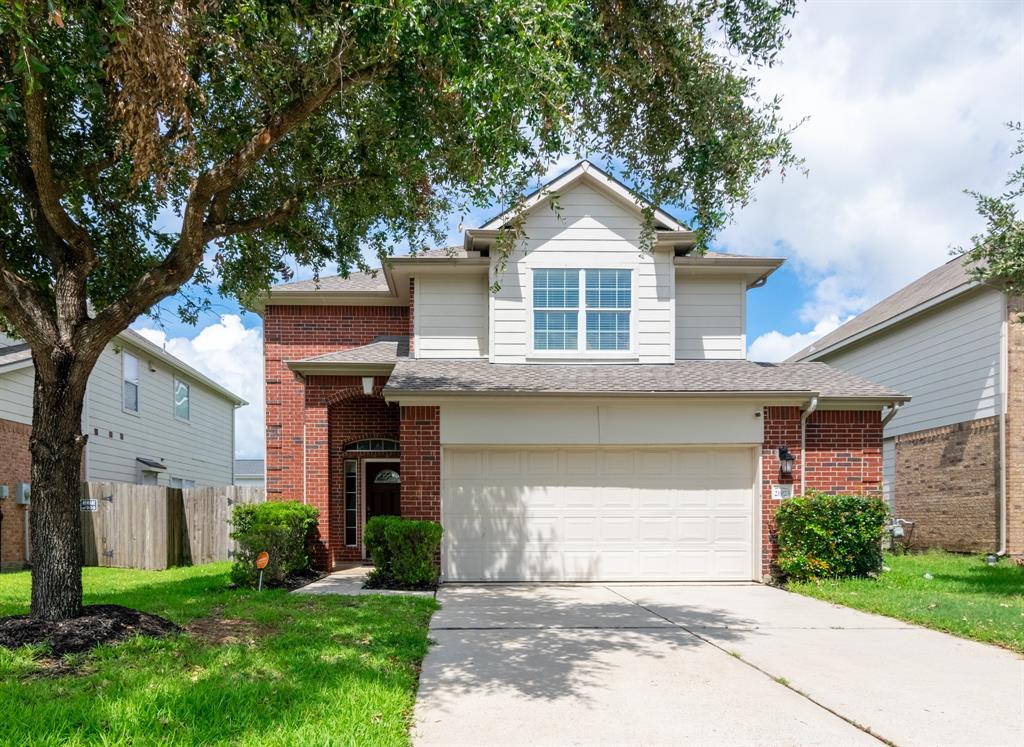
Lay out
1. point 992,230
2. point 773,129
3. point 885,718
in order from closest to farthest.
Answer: point 885,718 → point 773,129 → point 992,230

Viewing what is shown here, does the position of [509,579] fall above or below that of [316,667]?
below

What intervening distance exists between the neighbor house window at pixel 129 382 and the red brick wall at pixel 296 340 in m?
6.74

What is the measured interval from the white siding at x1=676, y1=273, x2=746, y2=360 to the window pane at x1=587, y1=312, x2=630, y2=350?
129 cm

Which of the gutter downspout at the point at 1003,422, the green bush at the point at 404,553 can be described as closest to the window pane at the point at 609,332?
the green bush at the point at 404,553

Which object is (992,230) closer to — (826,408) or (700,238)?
(826,408)

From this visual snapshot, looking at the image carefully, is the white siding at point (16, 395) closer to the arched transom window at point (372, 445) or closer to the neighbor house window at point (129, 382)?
the neighbor house window at point (129, 382)

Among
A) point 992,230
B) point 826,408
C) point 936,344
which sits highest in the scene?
point 992,230

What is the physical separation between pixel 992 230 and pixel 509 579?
9.01 metres

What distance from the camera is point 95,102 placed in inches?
299

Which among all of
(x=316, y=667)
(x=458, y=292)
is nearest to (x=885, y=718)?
(x=316, y=667)

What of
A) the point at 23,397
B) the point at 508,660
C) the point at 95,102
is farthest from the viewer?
the point at 23,397

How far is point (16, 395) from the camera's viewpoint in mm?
14820

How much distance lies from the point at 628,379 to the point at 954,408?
28.9 ft

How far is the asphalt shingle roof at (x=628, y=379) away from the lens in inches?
455
